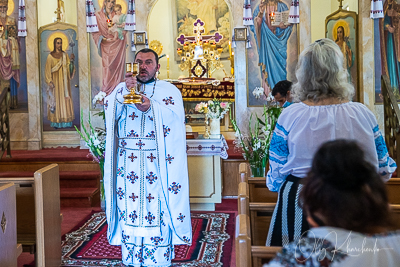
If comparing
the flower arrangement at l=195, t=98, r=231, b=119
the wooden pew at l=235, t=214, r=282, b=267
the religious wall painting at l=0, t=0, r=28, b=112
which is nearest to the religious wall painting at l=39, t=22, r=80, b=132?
the religious wall painting at l=0, t=0, r=28, b=112

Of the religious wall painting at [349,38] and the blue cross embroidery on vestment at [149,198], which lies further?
the religious wall painting at [349,38]

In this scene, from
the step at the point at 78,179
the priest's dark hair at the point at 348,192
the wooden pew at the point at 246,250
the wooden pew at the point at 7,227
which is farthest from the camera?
the step at the point at 78,179

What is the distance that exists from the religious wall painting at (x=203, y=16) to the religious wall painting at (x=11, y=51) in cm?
556

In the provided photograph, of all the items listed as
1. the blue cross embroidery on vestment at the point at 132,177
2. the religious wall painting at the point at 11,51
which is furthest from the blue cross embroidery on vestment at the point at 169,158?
the religious wall painting at the point at 11,51

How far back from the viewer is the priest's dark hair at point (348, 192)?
1.12 m

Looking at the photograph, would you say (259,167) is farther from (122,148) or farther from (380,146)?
(380,146)

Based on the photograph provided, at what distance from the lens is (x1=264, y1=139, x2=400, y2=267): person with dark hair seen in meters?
1.12

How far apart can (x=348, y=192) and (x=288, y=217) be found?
1177mm

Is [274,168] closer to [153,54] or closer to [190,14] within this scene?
[153,54]

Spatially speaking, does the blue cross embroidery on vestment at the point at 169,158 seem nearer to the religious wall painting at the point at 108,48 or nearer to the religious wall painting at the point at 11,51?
the religious wall painting at the point at 108,48

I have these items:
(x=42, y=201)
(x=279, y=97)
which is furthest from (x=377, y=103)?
(x=42, y=201)

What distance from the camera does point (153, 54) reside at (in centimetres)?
393

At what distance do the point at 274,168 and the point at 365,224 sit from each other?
123 cm

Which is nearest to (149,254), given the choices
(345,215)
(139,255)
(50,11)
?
(139,255)
